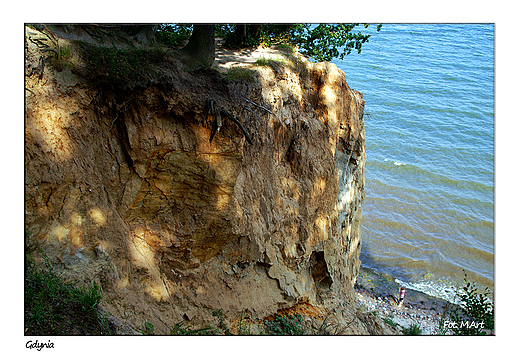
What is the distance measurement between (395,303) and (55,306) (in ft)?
41.7

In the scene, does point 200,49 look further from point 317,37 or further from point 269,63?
point 317,37

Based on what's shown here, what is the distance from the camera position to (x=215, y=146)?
269 inches

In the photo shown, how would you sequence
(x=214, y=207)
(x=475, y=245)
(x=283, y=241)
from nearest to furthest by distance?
(x=214, y=207) → (x=283, y=241) → (x=475, y=245)

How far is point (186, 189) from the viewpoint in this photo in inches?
276

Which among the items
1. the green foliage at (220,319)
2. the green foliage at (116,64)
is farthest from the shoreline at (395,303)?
the green foliage at (116,64)

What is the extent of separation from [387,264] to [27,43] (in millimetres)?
15136

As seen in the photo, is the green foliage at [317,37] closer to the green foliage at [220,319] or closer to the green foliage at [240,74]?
the green foliage at [240,74]

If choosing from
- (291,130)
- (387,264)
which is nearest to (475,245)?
(387,264)

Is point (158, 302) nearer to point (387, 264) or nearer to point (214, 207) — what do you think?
point (214, 207)

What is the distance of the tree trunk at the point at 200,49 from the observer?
7.05m

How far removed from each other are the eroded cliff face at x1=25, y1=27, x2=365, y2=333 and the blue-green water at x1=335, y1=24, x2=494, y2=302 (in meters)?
8.28

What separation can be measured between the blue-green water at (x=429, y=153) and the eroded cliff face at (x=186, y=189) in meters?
8.28

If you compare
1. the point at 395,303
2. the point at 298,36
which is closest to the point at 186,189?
the point at 298,36

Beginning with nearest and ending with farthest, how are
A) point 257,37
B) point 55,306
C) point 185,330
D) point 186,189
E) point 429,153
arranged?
point 55,306, point 185,330, point 186,189, point 257,37, point 429,153
